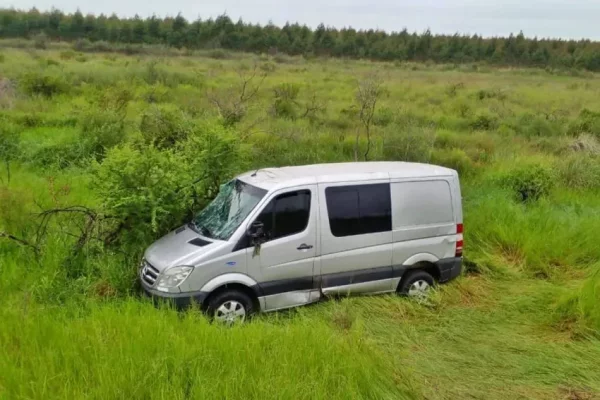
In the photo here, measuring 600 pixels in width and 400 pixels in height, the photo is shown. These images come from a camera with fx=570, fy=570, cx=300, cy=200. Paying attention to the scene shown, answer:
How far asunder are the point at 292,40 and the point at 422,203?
6905 cm

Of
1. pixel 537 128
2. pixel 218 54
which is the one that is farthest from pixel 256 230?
pixel 218 54

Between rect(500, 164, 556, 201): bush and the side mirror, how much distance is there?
8504mm

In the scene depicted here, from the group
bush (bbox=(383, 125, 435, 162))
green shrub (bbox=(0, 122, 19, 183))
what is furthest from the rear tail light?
green shrub (bbox=(0, 122, 19, 183))

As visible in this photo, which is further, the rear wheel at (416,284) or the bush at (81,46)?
the bush at (81,46)

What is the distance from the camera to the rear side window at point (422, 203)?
26.1 ft

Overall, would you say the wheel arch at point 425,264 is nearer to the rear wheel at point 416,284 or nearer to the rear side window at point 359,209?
the rear wheel at point 416,284

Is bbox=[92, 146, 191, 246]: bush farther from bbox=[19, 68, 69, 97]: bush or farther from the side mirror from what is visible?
bbox=[19, 68, 69, 97]: bush

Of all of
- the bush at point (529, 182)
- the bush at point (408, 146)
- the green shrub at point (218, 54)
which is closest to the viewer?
the bush at point (529, 182)

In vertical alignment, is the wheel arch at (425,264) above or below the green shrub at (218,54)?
below

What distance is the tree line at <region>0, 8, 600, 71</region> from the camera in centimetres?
6606

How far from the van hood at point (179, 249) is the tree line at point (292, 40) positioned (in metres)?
61.5

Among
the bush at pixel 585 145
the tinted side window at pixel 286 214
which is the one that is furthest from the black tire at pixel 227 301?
the bush at pixel 585 145

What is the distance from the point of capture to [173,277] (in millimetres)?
6746

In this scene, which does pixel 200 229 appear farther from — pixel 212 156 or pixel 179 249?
pixel 212 156
